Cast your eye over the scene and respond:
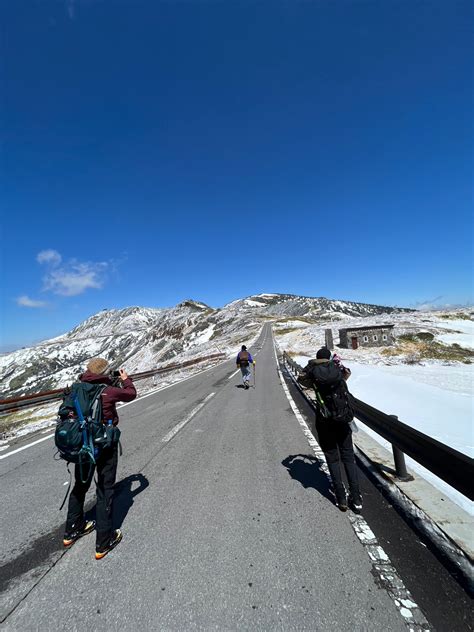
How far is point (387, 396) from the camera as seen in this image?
10.4 m

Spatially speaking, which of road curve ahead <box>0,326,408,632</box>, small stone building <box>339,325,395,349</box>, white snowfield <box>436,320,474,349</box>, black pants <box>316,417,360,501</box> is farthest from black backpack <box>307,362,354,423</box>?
white snowfield <box>436,320,474,349</box>

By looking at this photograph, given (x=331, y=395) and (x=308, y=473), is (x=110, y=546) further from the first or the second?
(x=331, y=395)

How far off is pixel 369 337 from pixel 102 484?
118 feet

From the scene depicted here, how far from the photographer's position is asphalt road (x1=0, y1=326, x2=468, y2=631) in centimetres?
231

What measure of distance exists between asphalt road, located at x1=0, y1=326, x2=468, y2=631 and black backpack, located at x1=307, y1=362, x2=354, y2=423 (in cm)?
125

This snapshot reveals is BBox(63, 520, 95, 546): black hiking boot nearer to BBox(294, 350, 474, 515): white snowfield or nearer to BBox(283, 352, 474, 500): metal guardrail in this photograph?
BBox(283, 352, 474, 500): metal guardrail

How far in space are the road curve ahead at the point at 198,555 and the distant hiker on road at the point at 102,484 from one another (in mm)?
139

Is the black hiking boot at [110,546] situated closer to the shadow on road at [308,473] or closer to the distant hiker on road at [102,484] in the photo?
the distant hiker on road at [102,484]

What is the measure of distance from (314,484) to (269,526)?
1.32m

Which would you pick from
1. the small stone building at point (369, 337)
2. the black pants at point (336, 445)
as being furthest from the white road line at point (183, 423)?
the small stone building at point (369, 337)

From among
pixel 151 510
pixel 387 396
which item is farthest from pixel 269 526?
pixel 387 396

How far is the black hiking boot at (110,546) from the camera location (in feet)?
10.1

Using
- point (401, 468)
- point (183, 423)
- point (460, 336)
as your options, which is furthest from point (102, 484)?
point (460, 336)

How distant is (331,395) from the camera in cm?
402
